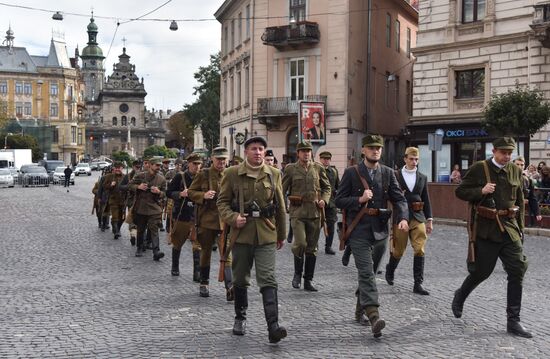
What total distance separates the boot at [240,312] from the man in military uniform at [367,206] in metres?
1.17

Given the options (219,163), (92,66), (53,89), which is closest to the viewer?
(219,163)

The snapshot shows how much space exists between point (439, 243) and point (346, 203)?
8.59 metres

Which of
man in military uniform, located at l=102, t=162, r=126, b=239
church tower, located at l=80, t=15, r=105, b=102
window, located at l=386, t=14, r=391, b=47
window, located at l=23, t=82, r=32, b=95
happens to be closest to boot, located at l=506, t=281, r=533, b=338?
man in military uniform, located at l=102, t=162, r=126, b=239

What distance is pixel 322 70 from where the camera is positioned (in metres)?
36.9

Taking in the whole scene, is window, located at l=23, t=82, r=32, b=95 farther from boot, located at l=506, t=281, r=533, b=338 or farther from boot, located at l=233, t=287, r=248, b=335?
boot, located at l=506, t=281, r=533, b=338

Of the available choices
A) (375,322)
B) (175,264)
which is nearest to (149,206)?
(175,264)

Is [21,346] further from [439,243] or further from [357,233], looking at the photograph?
[439,243]

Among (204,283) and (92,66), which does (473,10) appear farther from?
(92,66)

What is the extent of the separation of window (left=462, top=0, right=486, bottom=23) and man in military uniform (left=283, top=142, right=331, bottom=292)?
20.7 m

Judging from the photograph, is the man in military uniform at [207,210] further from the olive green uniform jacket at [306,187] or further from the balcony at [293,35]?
the balcony at [293,35]

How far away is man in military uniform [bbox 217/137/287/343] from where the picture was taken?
7.06 metres

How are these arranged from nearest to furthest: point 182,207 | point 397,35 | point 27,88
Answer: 1. point 182,207
2. point 397,35
3. point 27,88

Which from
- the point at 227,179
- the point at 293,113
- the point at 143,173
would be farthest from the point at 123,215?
the point at 293,113

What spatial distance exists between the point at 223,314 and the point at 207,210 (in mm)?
1719
